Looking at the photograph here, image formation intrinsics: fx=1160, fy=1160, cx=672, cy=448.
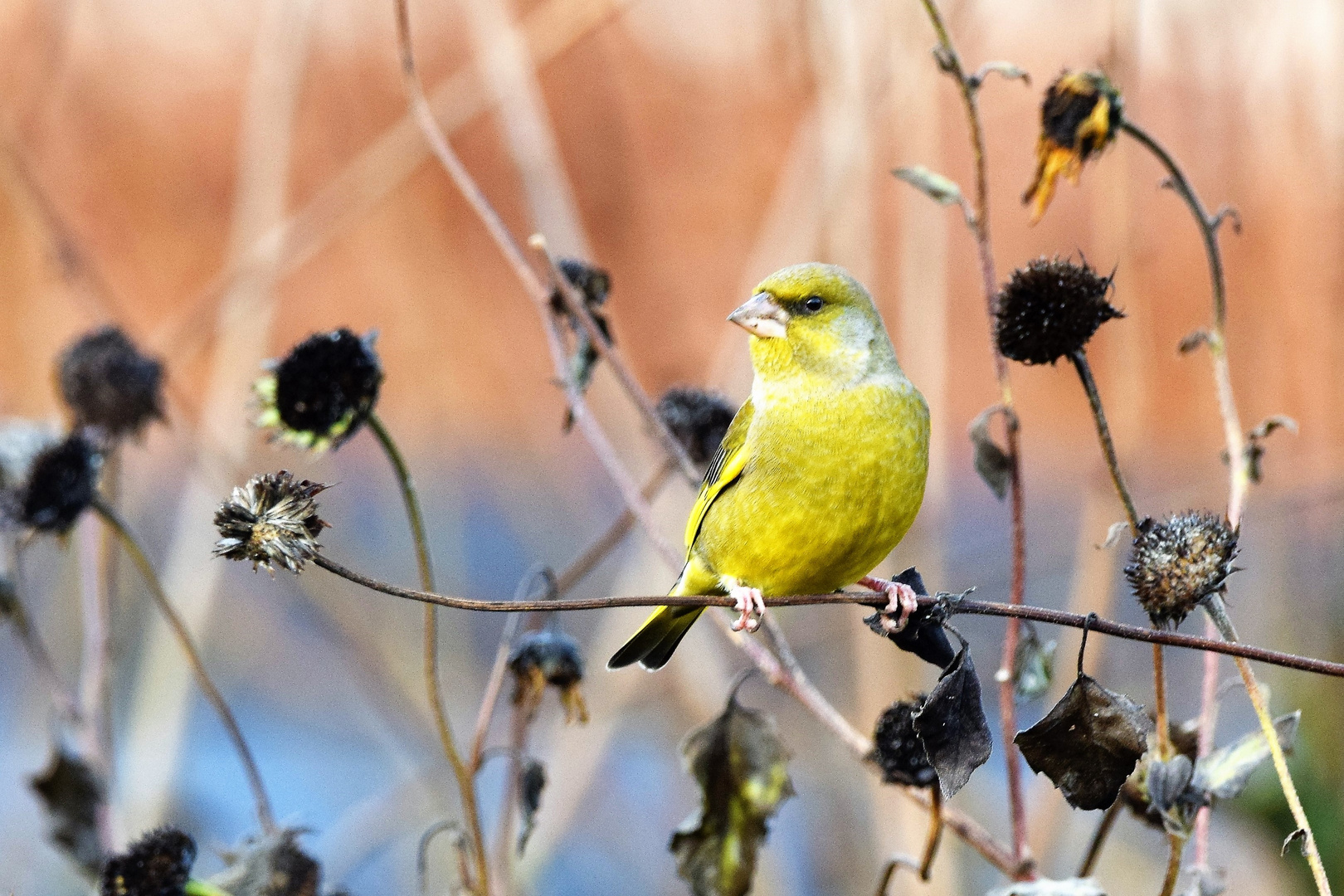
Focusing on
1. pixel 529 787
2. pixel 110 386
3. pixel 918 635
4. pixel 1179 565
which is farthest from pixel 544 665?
pixel 110 386

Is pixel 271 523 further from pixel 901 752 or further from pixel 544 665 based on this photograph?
pixel 901 752

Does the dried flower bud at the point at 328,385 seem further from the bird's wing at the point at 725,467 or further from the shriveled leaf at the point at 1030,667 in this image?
the shriveled leaf at the point at 1030,667

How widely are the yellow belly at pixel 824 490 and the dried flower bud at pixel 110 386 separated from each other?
3.68 feet

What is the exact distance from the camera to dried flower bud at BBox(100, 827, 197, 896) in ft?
4.03

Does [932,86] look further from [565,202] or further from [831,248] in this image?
[565,202]

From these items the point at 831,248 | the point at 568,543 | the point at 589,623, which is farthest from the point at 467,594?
the point at 831,248

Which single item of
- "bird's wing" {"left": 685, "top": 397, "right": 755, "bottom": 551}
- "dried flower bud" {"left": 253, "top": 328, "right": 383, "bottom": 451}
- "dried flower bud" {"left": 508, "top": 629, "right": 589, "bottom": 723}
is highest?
"dried flower bud" {"left": 253, "top": 328, "right": 383, "bottom": 451}

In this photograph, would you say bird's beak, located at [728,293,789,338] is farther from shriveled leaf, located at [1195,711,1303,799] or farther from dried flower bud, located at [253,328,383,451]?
shriveled leaf, located at [1195,711,1303,799]

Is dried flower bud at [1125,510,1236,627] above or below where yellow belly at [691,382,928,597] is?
below

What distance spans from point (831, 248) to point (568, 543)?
8.54 ft

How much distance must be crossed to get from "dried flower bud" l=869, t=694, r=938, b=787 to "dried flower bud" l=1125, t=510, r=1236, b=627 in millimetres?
291

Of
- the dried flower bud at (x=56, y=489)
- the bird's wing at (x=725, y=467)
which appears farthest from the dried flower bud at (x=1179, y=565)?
the dried flower bud at (x=56, y=489)

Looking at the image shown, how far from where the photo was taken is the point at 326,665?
5.22 metres

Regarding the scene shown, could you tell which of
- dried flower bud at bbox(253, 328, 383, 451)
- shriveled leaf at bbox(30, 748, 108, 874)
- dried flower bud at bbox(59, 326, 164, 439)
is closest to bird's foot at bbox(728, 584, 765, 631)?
dried flower bud at bbox(253, 328, 383, 451)
